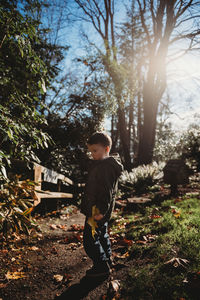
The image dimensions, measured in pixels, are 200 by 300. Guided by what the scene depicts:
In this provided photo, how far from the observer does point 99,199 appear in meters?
1.98

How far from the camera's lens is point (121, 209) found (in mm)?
5453

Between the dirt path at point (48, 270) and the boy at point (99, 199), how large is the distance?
7.9 inches

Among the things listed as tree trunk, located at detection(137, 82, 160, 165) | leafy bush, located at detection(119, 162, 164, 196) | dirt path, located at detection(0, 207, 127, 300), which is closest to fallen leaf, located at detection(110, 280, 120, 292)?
dirt path, located at detection(0, 207, 127, 300)

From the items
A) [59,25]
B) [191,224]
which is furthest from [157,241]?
[59,25]

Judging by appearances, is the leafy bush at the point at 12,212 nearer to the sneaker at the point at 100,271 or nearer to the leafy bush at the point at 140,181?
the sneaker at the point at 100,271

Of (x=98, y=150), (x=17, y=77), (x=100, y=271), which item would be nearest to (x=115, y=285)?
(x=100, y=271)

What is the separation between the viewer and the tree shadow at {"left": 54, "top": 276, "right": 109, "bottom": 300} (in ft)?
5.99

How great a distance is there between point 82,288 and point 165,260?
0.98 metres

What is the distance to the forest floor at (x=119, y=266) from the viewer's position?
68.7 inches

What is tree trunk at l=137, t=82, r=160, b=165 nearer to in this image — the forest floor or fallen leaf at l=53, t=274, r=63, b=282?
the forest floor

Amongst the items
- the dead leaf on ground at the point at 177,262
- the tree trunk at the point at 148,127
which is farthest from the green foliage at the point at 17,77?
the tree trunk at the point at 148,127

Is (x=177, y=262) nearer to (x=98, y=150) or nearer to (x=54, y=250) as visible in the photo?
(x=98, y=150)

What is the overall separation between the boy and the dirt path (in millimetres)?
201

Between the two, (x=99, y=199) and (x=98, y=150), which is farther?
(x=98, y=150)
